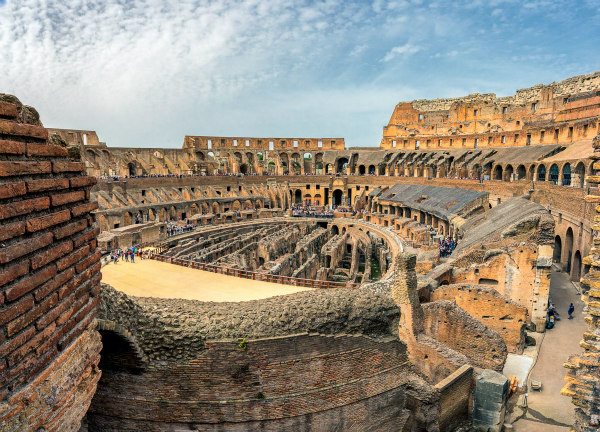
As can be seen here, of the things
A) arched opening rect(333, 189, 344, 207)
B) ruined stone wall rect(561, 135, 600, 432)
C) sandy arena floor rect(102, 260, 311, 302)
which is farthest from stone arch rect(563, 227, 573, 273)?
arched opening rect(333, 189, 344, 207)

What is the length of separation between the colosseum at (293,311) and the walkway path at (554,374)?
73mm

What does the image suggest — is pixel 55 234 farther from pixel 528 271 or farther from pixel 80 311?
pixel 528 271

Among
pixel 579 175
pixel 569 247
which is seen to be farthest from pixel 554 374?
pixel 579 175

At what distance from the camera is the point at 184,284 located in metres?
16.2

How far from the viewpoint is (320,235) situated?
99.9 ft

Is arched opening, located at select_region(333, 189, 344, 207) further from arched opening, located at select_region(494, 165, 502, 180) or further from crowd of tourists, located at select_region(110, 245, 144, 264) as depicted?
crowd of tourists, located at select_region(110, 245, 144, 264)

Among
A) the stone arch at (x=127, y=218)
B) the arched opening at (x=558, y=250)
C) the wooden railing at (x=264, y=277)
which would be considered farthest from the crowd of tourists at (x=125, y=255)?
the arched opening at (x=558, y=250)

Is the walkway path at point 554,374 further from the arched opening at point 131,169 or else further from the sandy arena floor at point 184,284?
the arched opening at point 131,169

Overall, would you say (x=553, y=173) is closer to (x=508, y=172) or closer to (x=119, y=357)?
(x=508, y=172)

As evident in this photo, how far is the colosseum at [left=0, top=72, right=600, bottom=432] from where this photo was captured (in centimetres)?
356

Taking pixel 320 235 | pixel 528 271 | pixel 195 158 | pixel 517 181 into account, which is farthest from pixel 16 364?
pixel 195 158

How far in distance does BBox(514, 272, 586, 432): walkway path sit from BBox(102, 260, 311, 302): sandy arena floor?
27.1 ft

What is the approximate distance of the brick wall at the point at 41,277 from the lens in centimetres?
309

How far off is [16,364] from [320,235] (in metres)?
27.6
